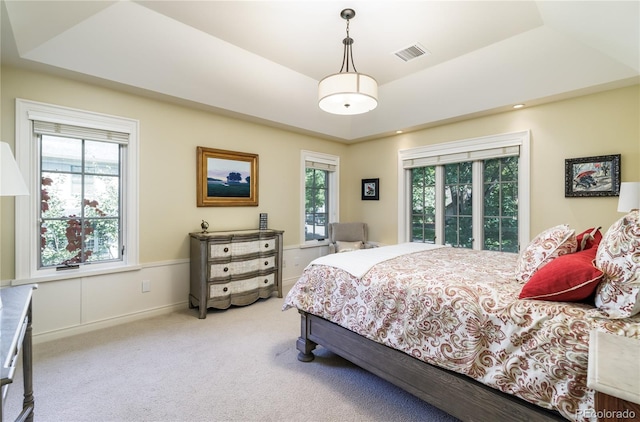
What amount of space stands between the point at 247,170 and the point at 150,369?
263cm

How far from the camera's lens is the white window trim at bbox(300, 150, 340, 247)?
487 centimetres

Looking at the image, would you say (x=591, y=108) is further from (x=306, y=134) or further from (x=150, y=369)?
(x=150, y=369)

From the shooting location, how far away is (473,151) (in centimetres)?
394

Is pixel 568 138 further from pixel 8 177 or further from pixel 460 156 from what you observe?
pixel 8 177

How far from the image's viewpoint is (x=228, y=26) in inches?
118

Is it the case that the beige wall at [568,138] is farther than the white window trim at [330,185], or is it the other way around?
the white window trim at [330,185]

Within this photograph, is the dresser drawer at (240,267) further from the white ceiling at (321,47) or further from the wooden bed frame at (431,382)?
the white ceiling at (321,47)

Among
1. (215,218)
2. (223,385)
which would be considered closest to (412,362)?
(223,385)

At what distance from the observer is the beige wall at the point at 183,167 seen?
9.11 feet

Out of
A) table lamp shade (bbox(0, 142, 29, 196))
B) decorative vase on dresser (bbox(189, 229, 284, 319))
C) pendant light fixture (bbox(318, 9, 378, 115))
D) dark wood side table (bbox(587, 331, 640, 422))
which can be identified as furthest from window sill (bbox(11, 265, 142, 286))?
dark wood side table (bbox(587, 331, 640, 422))

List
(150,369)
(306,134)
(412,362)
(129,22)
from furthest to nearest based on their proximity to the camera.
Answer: (306,134) < (129,22) < (150,369) < (412,362)

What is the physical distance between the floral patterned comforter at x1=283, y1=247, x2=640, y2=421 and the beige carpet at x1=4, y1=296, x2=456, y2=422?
445mm

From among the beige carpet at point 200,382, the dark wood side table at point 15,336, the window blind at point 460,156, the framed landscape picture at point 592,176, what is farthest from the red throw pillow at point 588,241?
the dark wood side table at point 15,336

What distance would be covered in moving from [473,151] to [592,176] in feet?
4.09
